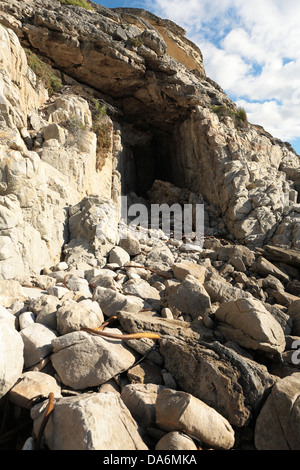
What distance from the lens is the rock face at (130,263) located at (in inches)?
75.5

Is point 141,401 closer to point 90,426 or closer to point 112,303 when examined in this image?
point 90,426

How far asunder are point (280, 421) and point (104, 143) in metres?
8.73

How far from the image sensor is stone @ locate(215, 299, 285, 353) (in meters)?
2.72

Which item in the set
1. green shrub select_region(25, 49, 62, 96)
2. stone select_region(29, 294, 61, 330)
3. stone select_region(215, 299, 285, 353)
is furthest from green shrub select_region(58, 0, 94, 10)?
stone select_region(215, 299, 285, 353)

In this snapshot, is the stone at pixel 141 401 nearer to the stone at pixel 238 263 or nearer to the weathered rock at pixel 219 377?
the weathered rock at pixel 219 377

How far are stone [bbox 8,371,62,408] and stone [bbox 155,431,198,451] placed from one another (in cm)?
85

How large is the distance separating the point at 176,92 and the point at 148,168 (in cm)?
504

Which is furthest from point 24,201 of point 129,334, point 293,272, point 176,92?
point 176,92

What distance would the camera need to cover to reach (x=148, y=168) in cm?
1609

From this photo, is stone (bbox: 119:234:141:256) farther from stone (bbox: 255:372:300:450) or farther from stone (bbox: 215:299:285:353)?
stone (bbox: 255:372:300:450)

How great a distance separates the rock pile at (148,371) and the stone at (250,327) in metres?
0.01

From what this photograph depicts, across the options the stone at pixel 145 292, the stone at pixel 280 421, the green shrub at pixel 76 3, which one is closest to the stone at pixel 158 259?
the stone at pixel 145 292

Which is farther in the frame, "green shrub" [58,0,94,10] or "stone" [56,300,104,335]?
"green shrub" [58,0,94,10]

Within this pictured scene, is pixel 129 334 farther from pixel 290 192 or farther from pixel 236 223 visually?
pixel 290 192
